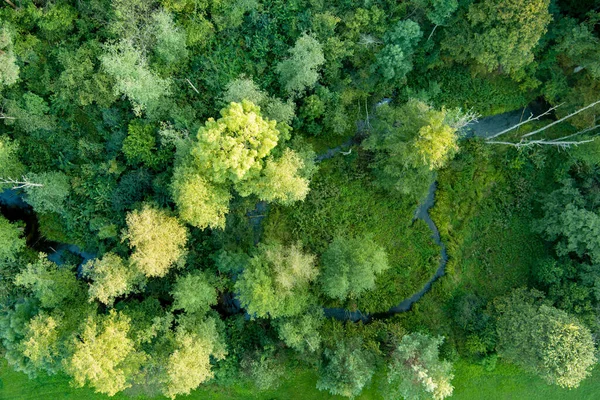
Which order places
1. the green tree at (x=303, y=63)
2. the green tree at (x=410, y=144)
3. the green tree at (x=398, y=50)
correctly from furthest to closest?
1. the green tree at (x=398, y=50)
2. the green tree at (x=303, y=63)
3. the green tree at (x=410, y=144)

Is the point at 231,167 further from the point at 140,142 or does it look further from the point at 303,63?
the point at 303,63

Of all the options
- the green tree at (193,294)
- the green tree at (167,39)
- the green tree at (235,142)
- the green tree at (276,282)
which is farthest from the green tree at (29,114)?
the green tree at (276,282)

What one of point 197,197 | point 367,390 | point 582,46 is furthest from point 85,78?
point 582,46

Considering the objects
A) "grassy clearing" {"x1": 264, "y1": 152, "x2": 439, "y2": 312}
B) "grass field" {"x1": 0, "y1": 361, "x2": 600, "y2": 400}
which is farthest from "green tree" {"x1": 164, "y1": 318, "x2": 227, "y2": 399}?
"grassy clearing" {"x1": 264, "y1": 152, "x2": 439, "y2": 312}

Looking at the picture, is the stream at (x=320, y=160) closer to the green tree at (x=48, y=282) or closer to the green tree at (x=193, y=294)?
the green tree at (x=48, y=282)

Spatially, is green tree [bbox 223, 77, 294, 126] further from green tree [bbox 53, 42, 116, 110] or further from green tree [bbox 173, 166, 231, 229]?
green tree [bbox 53, 42, 116, 110]
